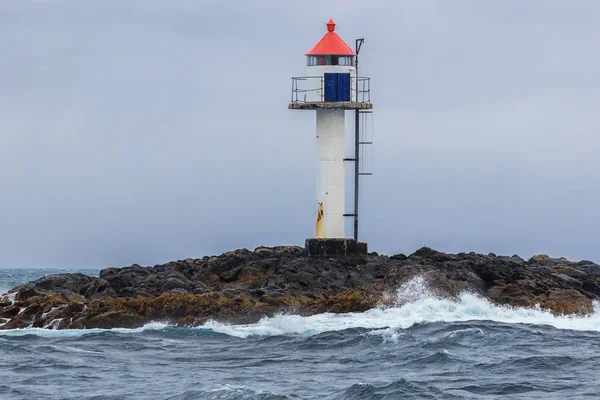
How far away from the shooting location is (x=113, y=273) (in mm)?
27031

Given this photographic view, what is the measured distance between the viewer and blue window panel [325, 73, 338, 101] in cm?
2619

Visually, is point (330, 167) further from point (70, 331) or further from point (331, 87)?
point (70, 331)

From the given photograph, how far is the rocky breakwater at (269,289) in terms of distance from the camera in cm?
2239

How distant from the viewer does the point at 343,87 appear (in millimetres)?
26250

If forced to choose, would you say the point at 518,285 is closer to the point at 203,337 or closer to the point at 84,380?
the point at 203,337

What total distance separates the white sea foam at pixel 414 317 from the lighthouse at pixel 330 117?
135 inches

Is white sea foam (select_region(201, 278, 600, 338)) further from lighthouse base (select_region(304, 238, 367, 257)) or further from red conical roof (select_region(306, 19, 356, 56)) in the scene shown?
red conical roof (select_region(306, 19, 356, 56))

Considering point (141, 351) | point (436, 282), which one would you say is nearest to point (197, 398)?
point (141, 351)

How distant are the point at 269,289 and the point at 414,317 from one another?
3156 mm

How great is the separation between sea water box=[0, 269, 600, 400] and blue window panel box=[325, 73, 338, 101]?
204 inches

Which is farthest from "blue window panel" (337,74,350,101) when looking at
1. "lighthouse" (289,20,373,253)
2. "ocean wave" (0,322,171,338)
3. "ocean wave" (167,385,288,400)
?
"ocean wave" (167,385,288,400)

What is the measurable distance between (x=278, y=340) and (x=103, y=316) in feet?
12.8

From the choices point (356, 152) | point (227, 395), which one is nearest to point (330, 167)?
point (356, 152)

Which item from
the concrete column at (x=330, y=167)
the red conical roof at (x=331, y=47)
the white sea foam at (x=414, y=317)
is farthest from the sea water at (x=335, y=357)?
the red conical roof at (x=331, y=47)
